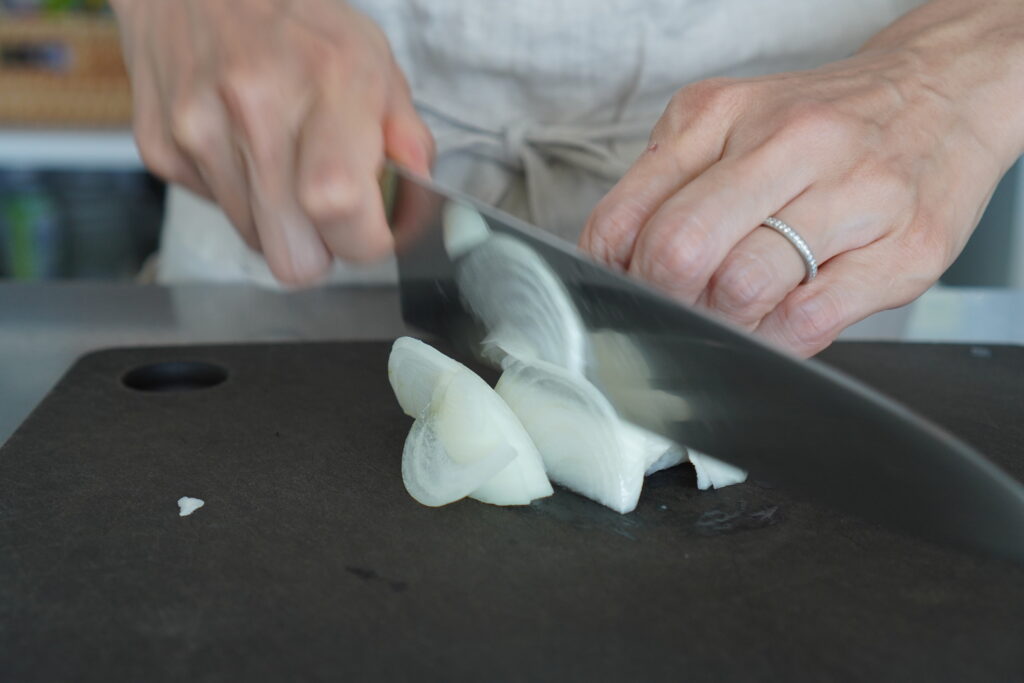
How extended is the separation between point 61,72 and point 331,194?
1.41 meters

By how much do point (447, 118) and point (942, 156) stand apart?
564mm

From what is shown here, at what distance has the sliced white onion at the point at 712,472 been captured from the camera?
73 cm

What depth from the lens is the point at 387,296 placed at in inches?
49.8

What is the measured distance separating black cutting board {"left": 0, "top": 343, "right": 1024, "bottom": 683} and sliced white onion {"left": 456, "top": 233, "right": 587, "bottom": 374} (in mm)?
113

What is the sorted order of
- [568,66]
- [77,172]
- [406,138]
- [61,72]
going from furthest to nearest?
[77,172] < [61,72] < [568,66] < [406,138]

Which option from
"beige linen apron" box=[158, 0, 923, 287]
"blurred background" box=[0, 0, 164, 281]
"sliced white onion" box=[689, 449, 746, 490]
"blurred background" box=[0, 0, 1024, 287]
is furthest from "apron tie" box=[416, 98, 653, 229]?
"blurred background" box=[0, 0, 164, 281]

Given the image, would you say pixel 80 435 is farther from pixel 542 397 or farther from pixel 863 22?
pixel 863 22

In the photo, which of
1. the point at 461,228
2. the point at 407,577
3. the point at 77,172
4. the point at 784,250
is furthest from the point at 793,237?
the point at 77,172

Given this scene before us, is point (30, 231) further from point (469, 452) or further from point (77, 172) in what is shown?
point (469, 452)

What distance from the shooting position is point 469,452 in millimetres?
698

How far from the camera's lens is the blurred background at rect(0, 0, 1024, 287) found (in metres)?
1.68

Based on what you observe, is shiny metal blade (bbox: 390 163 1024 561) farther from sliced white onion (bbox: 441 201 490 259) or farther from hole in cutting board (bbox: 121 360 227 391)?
hole in cutting board (bbox: 121 360 227 391)

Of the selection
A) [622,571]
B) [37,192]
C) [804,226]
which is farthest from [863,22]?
[37,192]

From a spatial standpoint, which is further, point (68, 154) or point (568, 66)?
point (68, 154)
